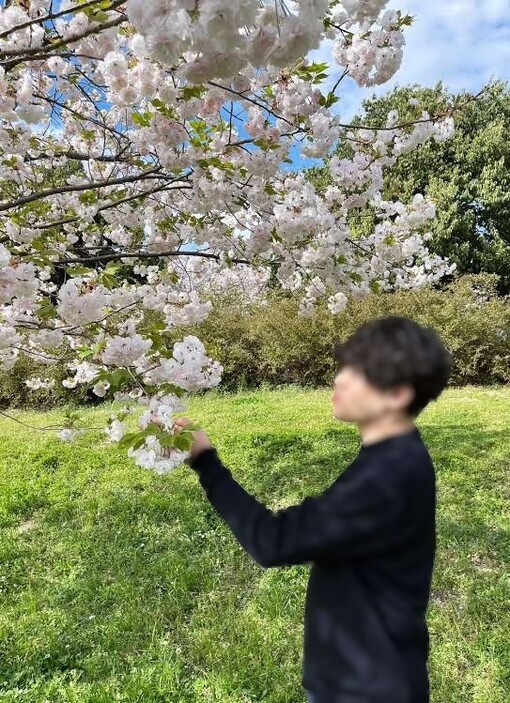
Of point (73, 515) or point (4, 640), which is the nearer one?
point (4, 640)

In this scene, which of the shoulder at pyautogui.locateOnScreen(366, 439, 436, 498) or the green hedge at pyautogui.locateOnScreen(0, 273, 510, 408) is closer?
the shoulder at pyautogui.locateOnScreen(366, 439, 436, 498)

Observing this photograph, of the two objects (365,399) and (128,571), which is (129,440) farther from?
(128,571)

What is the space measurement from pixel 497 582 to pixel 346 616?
7.36 ft

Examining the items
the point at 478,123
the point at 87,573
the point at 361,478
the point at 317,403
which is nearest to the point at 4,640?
the point at 87,573

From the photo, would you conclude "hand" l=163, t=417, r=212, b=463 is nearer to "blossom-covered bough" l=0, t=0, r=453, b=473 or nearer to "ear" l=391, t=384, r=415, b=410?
"blossom-covered bough" l=0, t=0, r=453, b=473

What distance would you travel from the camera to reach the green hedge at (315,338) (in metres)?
10.2

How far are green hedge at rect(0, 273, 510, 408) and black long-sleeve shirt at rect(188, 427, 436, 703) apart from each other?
890 centimetres

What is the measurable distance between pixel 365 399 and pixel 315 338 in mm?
9359

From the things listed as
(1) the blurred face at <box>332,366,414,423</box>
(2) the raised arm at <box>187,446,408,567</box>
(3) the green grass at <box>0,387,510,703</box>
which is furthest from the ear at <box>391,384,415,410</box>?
(3) the green grass at <box>0,387,510,703</box>

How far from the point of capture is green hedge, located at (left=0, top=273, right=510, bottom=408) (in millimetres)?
10203

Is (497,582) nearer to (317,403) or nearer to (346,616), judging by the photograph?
(346,616)

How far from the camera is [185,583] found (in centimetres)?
307

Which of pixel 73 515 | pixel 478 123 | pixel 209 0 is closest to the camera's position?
pixel 209 0

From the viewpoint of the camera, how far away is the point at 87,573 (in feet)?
10.8
